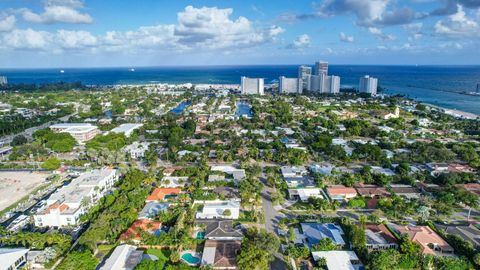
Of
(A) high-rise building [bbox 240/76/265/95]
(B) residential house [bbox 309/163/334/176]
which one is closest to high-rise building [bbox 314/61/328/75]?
(A) high-rise building [bbox 240/76/265/95]

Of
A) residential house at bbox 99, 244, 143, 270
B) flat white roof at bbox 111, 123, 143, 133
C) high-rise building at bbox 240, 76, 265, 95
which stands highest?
high-rise building at bbox 240, 76, 265, 95

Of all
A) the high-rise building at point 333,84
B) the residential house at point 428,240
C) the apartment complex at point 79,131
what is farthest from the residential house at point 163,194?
the high-rise building at point 333,84

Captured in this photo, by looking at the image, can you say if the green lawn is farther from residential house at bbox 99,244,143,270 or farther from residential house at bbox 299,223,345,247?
residential house at bbox 299,223,345,247

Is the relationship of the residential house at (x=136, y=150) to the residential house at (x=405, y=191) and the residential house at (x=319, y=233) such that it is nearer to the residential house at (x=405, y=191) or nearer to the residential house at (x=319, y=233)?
the residential house at (x=319, y=233)

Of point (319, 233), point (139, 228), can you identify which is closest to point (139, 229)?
point (139, 228)

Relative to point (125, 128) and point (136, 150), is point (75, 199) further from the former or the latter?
point (125, 128)

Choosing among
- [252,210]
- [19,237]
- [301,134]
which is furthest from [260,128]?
[19,237]

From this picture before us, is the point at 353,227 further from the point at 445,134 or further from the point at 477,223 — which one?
the point at 445,134
